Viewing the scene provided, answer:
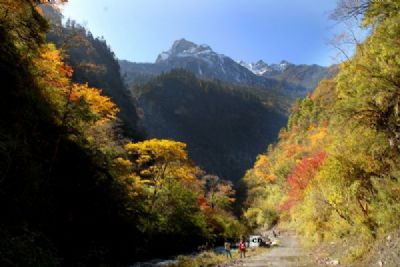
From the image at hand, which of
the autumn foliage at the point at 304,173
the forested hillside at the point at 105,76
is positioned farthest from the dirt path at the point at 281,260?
the forested hillside at the point at 105,76

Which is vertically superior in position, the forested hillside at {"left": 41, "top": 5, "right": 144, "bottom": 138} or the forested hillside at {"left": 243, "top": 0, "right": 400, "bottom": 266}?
the forested hillside at {"left": 41, "top": 5, "right": 144, "bottom": 138}

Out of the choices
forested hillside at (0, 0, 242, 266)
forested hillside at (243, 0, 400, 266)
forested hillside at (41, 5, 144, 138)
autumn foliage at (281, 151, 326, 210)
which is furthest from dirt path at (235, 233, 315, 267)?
forested hillside at (41, 5, 144, 138)

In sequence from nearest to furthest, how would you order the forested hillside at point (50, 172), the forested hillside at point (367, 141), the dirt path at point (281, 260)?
the forested hillside at point (50, 172), the forested hillside at point (367, 141), the dirt path at point (281, 260)

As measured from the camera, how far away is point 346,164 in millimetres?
23094

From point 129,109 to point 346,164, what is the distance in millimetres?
114441

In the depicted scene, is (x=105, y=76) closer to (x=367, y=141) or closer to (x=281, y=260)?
(x=281, y=260)

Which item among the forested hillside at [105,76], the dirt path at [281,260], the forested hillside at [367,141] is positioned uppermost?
the forested hillside at [105,76]

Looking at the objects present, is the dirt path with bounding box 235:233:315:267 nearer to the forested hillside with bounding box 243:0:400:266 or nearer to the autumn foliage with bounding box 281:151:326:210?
the forested hillside with bounding box 243:0:400:266

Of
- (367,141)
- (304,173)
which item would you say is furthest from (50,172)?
(304,173)

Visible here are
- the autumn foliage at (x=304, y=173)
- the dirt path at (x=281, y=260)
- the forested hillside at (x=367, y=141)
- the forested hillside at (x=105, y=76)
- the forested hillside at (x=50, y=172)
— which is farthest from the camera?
the forested hillside at (x=105, y=76)

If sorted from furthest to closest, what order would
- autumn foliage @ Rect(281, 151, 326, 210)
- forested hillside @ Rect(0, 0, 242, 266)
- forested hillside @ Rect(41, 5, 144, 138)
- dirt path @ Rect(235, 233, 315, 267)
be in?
forested hillside @ Rect(41, 5, 144, 138), autumn foliage @ Rect(281, 151, 326, 210), dirt path @ Rect(235, 233, 315, 267), forested hillside @ Rect(0, 0, 242, 266)

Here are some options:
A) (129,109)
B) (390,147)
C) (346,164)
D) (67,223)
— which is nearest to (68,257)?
(67,223)

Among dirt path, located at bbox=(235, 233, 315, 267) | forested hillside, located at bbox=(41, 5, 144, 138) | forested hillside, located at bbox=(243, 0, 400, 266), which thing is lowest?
dirt path, located at bbox=(235, 233, 315, 267)

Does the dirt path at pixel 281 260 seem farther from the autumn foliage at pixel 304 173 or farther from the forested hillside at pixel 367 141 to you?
the autumn foliage at pixel 304 173
